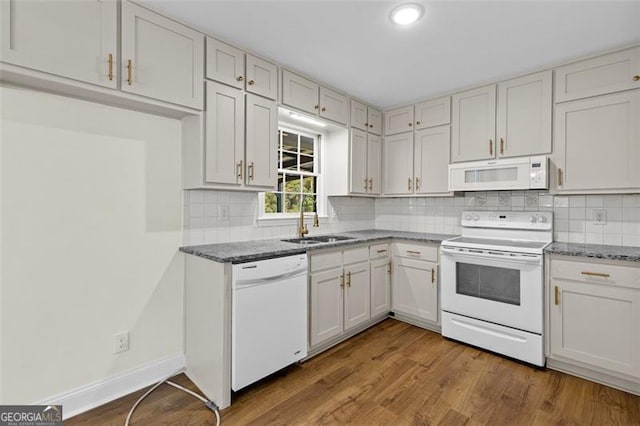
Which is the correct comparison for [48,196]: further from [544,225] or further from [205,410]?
[544,225]

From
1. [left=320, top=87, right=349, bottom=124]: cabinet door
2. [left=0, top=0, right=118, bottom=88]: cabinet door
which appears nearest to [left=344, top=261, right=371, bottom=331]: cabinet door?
[left=320, top=87, right=349, bottom=124]: cabinet door

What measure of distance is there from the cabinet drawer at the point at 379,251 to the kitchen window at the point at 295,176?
83cm

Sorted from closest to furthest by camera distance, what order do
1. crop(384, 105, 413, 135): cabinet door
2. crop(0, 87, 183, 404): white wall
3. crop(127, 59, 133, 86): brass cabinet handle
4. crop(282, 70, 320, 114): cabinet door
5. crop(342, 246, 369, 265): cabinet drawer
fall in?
crop(0, 87, 183, 404): white wall < crop(127, 59, 133, 86): brass cabinet handle < crop(282, 70, 320, 114): cabinet door < crop(342, 246, 369, 265): cabinet drawer < crop(384, 105, 413, 135): cabinet door

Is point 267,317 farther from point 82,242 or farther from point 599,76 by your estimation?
point 599,76

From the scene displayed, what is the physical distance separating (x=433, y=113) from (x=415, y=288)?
6.27ft

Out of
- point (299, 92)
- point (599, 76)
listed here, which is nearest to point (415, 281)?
point (299, 92)

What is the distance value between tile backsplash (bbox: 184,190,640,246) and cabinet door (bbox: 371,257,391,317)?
698 mm

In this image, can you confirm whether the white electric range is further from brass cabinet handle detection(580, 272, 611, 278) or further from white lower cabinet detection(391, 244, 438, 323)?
brass cabinet handle detection(580, 272, 611, 278)

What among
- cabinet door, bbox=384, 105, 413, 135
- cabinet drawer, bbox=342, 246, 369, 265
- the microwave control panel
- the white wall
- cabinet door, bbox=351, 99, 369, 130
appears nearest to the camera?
the white wall

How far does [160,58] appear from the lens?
1.91 m

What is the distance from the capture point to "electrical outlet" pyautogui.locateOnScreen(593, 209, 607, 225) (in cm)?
260

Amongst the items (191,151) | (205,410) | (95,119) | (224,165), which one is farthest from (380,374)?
(95,119)

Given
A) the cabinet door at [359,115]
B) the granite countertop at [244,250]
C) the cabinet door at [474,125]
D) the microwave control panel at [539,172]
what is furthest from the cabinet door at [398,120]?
the granite countertop at [244,250]

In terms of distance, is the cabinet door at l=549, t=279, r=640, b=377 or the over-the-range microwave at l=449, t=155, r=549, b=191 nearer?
the cabinet door at l=549, t=279, r=640, b=377
